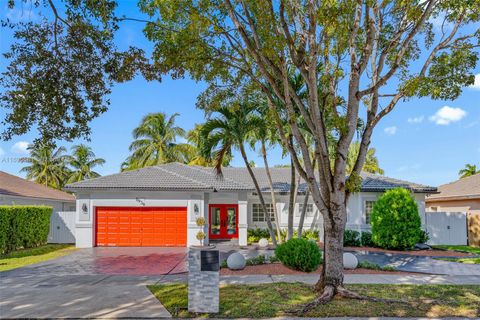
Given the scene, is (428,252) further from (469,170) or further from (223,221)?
(469,170)

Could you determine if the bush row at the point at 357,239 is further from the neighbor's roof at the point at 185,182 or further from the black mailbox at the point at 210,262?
the black mailbox at the point at 210,262

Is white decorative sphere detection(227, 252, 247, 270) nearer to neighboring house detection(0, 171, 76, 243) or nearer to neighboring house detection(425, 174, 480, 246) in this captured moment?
neighboring house detection(0, 171, 76, 243)

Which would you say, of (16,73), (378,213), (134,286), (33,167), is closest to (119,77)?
(16,73)

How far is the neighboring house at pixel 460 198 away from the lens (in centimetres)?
2187

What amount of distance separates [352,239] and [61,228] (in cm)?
1688

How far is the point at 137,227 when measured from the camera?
66.1ft

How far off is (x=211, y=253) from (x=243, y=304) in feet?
4.66

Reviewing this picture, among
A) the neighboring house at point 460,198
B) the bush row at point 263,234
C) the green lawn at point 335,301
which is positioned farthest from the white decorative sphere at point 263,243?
the neighboring house at point 460,198

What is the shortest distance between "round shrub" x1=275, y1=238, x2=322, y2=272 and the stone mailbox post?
16.3 ft

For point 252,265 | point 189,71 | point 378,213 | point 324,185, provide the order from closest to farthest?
point 324,185 < point 189,71 < point 252,265 < point 378,213

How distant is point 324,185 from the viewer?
8688 millimetres

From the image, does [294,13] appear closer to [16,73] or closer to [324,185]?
[324,185]

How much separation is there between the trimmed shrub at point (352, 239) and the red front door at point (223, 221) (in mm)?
6790

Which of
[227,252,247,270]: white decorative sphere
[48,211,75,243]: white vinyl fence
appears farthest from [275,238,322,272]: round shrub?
[48,211,75,243]: white vinyl fence
